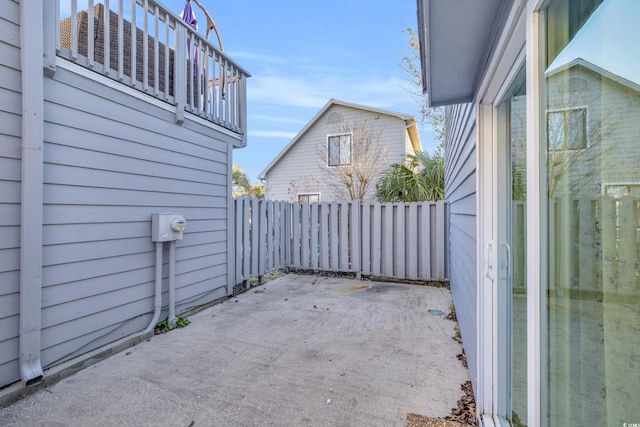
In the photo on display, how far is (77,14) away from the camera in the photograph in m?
2.64

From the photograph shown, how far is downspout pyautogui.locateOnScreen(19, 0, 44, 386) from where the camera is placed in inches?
80.4

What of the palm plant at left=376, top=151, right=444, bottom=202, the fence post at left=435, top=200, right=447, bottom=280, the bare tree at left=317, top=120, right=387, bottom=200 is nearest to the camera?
the fence post at left=435, top=200, right=447, bottom=280

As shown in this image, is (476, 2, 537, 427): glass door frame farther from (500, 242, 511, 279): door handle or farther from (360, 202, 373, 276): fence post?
(360, 202, 373, 276): fence post

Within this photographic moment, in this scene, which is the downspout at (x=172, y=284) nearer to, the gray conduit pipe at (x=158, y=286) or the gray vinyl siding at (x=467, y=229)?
the gray conduit pipe at (x=158, y=286)

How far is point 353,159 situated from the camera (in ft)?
31.4

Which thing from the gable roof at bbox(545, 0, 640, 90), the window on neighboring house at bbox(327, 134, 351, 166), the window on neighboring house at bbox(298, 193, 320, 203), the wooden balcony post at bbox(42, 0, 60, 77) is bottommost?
the gable roof at bbox(545, 0, 640, 90)

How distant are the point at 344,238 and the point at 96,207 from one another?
381 cm

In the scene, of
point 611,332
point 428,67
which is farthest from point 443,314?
point 611,332

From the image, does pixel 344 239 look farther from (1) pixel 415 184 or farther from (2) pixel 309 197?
(2) pixel 309 197

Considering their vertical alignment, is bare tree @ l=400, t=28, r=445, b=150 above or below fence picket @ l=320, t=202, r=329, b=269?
above

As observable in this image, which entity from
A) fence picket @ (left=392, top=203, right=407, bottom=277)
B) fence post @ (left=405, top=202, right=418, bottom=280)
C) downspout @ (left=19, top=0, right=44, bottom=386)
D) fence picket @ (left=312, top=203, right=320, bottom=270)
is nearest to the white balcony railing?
downspout @ (left=19, top=0, right=44, bottom=386)

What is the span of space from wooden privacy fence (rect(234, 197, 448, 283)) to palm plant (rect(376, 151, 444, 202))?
1461 mm

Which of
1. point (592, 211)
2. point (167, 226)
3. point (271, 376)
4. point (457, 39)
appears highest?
point (457, 39)

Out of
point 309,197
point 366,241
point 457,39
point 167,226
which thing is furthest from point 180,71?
point 309,197
